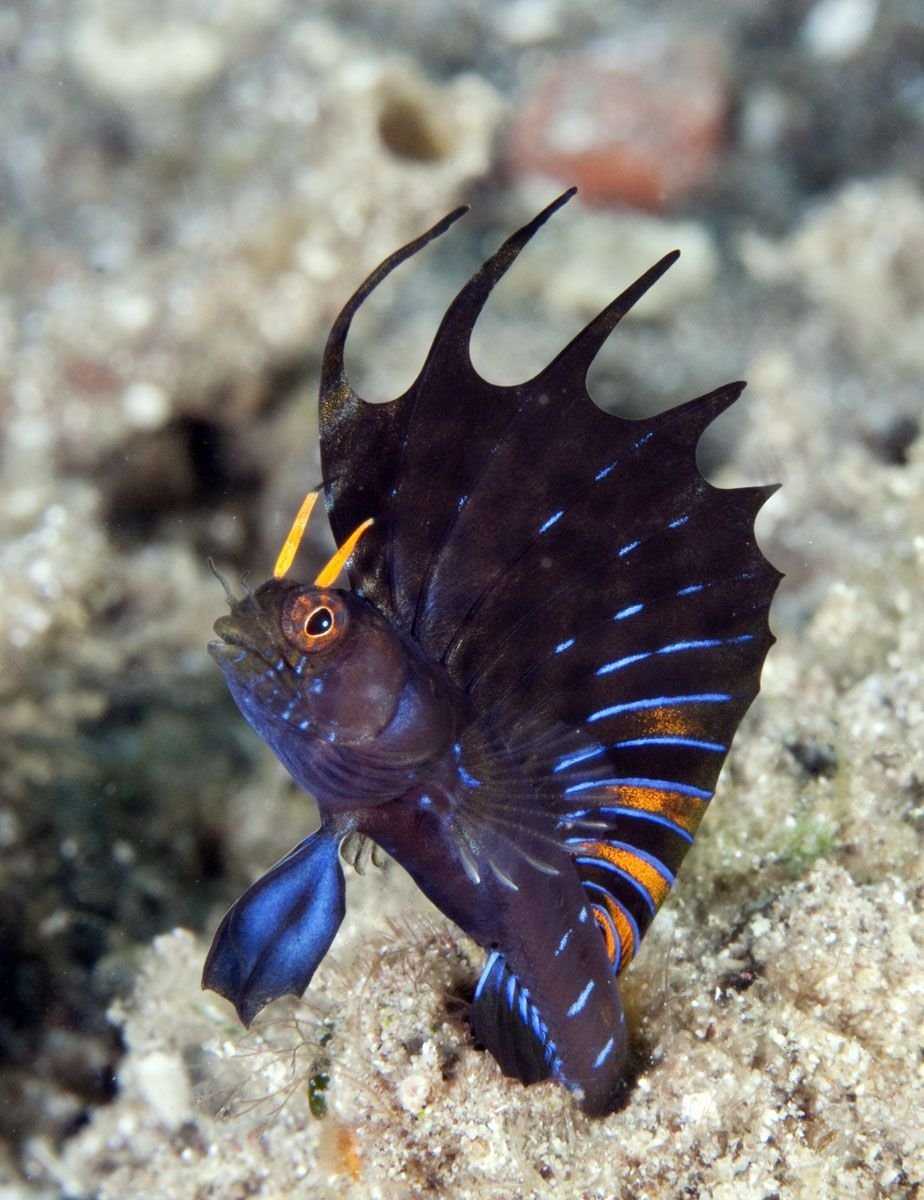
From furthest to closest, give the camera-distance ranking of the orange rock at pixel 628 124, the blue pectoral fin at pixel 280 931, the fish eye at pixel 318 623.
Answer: the orange rock at pixel 628 124 < the blue pectoral fin at pixel 280 931 < the fish eye at pixel 318 623

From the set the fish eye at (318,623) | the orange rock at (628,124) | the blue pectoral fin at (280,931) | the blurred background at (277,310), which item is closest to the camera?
the fish eye at (318,623)

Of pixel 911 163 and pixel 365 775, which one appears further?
pixel 911 163

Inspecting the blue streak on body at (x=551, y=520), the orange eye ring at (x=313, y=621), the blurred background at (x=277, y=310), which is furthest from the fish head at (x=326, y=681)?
the blurred background at (x=277, y=310)

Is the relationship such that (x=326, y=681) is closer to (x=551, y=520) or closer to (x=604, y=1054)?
(x=551, y=520)

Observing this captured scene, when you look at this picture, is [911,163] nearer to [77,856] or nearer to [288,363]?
[288,363]

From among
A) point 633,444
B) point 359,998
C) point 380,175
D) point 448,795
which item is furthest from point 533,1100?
point 380,175

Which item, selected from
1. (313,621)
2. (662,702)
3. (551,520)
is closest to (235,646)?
(313,621)

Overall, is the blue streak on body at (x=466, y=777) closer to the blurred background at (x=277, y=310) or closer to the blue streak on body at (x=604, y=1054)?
the blue streak on body at (x=604, y=1054)
